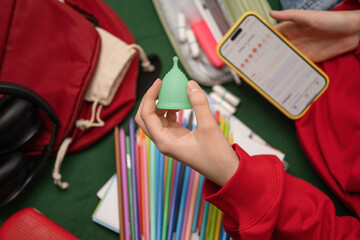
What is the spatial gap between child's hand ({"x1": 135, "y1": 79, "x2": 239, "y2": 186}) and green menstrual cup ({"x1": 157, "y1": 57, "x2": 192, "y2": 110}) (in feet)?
0.04

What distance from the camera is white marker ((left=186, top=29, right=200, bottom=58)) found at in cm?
63

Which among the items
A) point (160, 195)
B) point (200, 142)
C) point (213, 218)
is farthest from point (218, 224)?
point (200, 142)

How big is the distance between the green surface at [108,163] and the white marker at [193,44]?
48 mm

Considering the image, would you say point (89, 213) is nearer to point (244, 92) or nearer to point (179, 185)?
Answer: point (179, 185)

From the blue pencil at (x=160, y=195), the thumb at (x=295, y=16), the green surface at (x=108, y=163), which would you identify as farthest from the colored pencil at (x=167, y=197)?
the thumb at (x=295, y=16)

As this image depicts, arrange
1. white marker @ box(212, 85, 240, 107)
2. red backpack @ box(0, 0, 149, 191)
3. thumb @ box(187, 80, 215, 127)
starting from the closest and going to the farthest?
thumb @ box(187, 80, 215, 127), red backpack @ box(0, 0, 149, 191), white marker @ box(212, 85, 240, 107)

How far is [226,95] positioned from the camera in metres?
0.61

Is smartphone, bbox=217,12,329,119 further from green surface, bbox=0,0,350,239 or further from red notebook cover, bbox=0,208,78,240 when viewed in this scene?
red notebook cover, bbox=0,208,78,240

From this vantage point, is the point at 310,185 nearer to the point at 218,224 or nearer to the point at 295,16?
the point at 218,224

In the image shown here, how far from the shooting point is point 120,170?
21.1 inches

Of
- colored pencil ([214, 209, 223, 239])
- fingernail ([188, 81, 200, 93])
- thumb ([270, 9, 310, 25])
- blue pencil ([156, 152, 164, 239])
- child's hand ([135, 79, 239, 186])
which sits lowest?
colored pencil ([214, 209, 223, 239])

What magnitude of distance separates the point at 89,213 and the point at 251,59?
449mm

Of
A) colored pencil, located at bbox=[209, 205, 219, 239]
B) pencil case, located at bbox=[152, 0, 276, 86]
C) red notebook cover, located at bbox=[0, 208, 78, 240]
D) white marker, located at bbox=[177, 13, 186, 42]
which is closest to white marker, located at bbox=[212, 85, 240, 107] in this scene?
pencil case, located at bbox=[152, 0, 276, 86]

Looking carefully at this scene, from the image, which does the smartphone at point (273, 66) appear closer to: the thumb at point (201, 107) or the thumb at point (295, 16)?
the thumb at point (295, 16)
